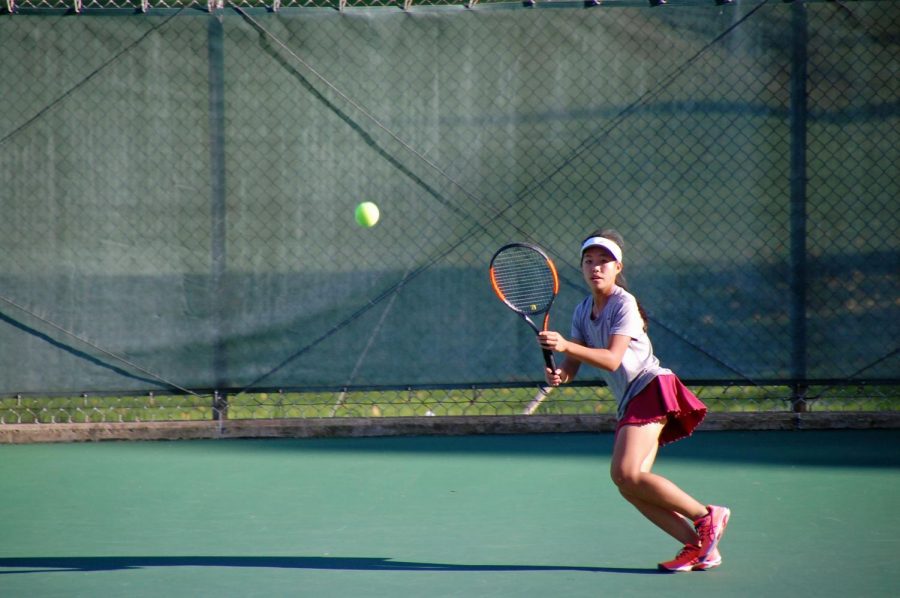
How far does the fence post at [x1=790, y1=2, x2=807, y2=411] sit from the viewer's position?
6184 mm

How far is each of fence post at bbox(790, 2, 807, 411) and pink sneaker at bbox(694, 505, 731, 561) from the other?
264cm

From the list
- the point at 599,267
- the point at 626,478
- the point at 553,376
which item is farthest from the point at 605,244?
the point at 626,478

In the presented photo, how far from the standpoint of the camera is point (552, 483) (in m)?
5.20

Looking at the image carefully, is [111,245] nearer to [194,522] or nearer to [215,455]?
[215,455]

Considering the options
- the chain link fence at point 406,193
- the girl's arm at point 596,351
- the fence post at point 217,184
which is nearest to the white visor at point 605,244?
the girl's arm at point 596,351

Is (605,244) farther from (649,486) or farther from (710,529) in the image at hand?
(710,529)

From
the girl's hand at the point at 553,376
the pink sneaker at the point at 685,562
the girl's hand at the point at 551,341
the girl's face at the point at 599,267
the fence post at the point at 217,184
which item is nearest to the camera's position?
the girl's hand at the point at 551,341

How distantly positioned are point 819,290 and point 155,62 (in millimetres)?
3845

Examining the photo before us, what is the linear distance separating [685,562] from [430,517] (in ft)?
3.94

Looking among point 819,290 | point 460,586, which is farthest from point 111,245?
point 819,290

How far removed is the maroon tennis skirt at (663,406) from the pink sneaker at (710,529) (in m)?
0.33

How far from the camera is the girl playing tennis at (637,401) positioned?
12.5 feet

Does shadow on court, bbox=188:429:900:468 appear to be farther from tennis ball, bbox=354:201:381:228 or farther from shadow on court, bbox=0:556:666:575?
shadow on court, bbox=0:556:666:575

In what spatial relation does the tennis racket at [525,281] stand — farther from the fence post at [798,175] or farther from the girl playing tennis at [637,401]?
the fence post at [798,175]
